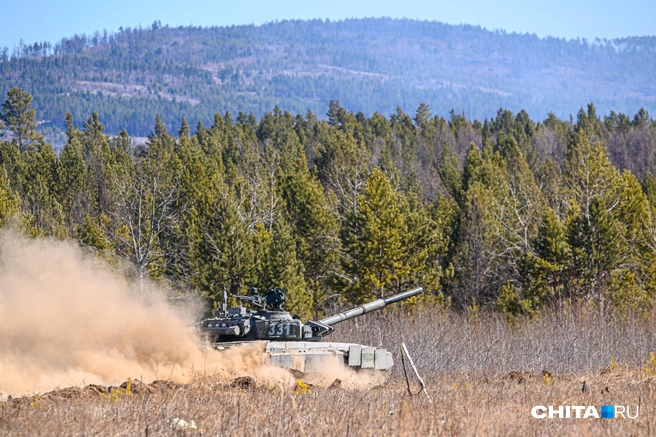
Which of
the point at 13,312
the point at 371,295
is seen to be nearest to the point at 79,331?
the point at 13,312

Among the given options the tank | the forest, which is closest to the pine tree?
the forest

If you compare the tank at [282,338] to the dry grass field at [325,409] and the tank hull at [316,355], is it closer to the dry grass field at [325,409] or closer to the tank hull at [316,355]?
the tank hull at [316,355]

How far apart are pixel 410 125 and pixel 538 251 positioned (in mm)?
97950


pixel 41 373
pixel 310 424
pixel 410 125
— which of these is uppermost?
pixel 310 424

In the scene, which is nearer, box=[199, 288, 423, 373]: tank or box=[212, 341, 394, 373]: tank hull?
box=[212, 341, 394, 373]: tank hull

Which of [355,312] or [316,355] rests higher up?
[316,355]

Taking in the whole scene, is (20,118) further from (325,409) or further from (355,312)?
(325,409)

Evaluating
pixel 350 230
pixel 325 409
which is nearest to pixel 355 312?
pixel 325 409

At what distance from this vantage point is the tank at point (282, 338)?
66.3 feet

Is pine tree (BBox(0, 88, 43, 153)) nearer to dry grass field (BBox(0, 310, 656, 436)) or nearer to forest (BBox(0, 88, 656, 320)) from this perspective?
forest (BBox(0, 88, 656, 320))

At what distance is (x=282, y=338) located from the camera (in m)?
20.7

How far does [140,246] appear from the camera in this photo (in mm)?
54938

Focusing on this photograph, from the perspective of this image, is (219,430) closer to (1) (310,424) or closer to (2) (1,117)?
(1) (310,424)

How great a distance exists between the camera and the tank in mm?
20205
